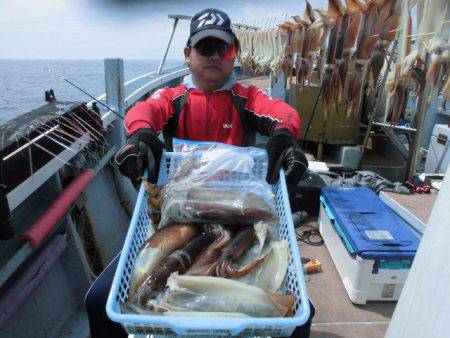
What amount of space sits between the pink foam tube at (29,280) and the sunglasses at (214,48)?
1600 mm

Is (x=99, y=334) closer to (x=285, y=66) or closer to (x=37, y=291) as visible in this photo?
(x=37, y=291)

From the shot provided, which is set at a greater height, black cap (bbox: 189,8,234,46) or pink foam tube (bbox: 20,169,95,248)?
black cap (bbox: 189,8,234,46)

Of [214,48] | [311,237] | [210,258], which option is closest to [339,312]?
[311,237]

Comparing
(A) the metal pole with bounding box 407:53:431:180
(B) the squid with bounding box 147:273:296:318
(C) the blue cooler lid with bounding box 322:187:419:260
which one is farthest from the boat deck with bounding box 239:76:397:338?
(A) the metal pole with bounding box 407:53:431:180

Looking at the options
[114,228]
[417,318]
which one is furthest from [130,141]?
[114,228]

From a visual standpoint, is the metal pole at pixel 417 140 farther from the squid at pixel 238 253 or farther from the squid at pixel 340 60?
the squid at pixel 238 253

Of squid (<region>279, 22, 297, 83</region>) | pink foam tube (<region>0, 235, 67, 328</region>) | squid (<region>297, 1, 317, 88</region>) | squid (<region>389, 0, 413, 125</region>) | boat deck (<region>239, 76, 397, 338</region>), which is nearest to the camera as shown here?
pink foam tube (<region>0, 235, 67, 328</region>)

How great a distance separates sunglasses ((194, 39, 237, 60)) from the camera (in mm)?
2022

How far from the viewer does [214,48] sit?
204 centimetres

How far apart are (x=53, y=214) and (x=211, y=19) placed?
156 centimetres

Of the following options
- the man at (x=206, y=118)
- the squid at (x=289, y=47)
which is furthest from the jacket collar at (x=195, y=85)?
the squid at (x=289, y=47)

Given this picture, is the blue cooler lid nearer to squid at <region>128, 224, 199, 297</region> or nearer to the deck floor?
the deck floor

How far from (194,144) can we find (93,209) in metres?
1.80

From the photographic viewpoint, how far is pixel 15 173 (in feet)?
6.16
